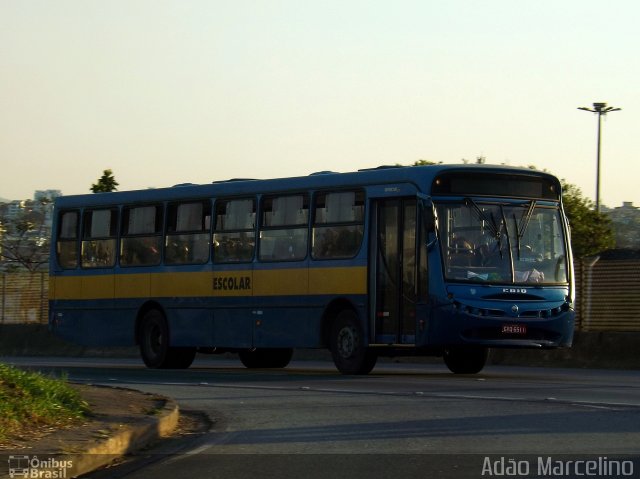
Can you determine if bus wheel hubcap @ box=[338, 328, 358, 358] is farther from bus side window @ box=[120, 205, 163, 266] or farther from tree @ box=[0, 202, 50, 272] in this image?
tree @ box=[0, 202, 50, 272]

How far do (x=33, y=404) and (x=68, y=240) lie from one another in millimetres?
16360

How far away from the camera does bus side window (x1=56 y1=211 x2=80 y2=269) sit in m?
28.8

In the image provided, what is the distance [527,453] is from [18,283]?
30.3m

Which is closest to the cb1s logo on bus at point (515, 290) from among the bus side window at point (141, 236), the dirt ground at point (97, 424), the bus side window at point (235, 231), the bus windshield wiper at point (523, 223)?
the bus windshield wiper at point (523, 223)

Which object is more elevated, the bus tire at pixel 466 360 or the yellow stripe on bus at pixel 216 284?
the yellow stripe on bus at pixel 216 284

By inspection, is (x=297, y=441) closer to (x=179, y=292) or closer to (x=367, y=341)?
(x=367, y=341)

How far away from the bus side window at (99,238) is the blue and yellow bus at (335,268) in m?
0.03

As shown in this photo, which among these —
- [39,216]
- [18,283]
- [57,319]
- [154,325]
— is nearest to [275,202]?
[154,325]

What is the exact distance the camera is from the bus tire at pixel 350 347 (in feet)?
73.4

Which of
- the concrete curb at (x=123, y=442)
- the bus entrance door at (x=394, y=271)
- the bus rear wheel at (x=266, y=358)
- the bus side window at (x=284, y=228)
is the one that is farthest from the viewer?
the bus rear wheel at (x=266, y=358)

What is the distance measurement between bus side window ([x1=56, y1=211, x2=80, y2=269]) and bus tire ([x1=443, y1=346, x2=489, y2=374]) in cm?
845

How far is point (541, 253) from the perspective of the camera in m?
21.9

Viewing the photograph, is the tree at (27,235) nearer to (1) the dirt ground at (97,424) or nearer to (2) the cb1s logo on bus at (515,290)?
(2) the cb1s logo on bus at (515,290)

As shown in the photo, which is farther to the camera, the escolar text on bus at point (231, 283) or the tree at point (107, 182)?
the tree at point (107, 182)
